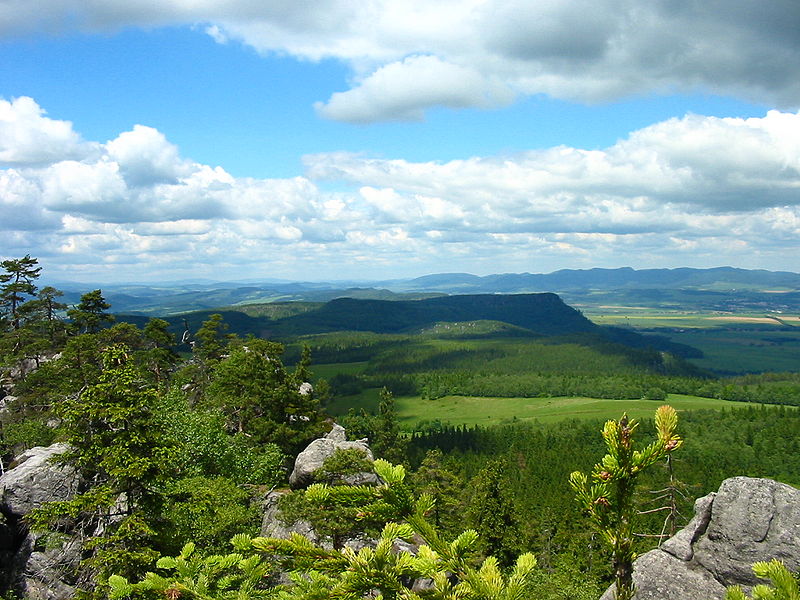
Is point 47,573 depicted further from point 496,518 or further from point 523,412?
point 523,412

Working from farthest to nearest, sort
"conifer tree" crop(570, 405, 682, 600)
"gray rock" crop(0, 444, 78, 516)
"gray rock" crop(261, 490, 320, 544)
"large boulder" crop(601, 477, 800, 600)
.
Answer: "gray rock" crop(261, 490, 320, 544), "gray rock" crop(0, 444, 78, 516), "large boulder" crop(601, 477, 800, 600), "conifer tree" crop(570, 405, 682, 600)

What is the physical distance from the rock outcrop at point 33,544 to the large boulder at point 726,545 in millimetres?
32141

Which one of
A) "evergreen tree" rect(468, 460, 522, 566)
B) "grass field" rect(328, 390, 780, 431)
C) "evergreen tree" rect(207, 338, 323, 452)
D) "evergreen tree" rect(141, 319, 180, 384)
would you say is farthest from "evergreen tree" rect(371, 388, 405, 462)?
"grass field" rect(328, 390, 780, 431)

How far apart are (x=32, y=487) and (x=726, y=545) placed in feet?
131

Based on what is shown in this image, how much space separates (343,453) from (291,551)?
89.5ft

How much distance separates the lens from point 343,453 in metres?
32.5

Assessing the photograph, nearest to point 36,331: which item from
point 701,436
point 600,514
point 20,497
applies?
point 20,497

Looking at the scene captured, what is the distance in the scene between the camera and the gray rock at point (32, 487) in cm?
3097

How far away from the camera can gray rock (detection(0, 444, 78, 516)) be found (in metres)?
31.0

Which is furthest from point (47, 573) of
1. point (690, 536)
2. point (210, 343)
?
point (210, 343)

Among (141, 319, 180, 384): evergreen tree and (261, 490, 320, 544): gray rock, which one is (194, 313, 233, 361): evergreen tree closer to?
(141, 319, 180, 384): evergreen tree

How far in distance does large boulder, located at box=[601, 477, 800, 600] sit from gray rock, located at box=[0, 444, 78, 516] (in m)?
33.7

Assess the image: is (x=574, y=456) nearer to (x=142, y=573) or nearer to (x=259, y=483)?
(x=259, y=483)

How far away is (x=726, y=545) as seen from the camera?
1902 centimetres
